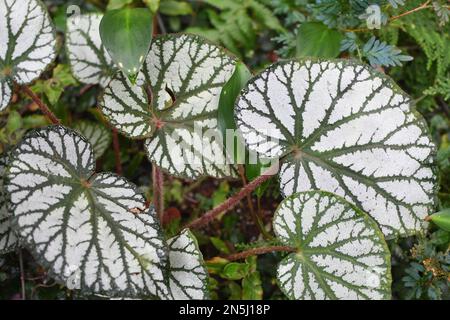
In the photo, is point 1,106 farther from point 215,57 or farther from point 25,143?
point 215,57

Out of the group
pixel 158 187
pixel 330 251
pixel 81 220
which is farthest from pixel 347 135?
pixel 81 220

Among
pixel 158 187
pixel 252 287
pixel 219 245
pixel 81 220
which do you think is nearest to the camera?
pixel 81 220

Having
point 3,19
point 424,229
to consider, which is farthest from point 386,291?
point 3,19

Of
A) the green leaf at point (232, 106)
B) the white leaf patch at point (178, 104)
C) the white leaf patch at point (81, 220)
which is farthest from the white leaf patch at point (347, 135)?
Result: the white leaf patch at point (81, 220)

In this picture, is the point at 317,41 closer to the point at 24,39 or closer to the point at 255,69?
the point at 255,69

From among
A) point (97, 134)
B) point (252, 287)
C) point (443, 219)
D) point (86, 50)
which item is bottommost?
point (252, 287)

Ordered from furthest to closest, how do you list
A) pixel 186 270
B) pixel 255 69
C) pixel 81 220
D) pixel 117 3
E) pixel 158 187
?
pixel 255 69
pixel 117 3
pixel 158 187
pixel 186 270
pixel 81 220

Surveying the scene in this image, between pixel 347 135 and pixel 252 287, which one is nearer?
pixel 347 135
